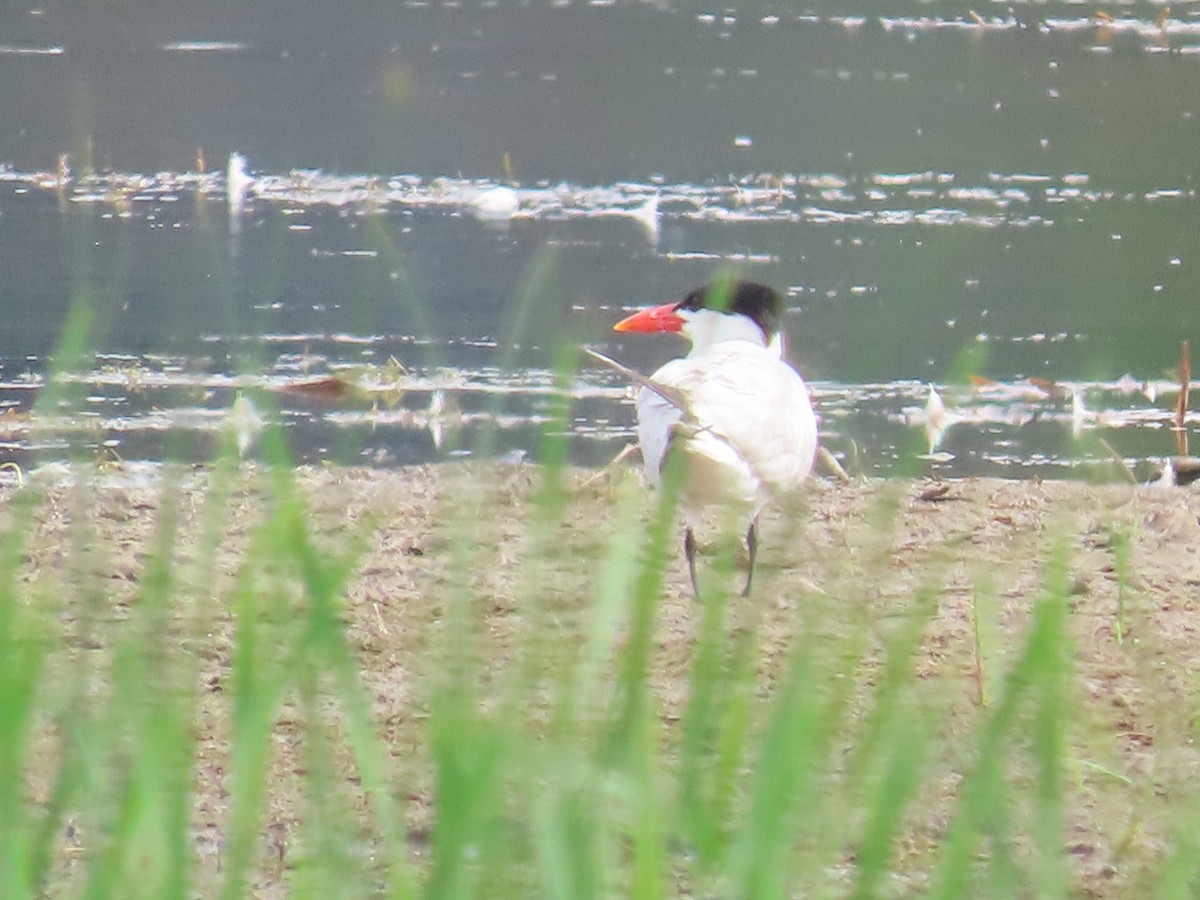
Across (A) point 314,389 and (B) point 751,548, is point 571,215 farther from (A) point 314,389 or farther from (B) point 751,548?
(B) point 751,548

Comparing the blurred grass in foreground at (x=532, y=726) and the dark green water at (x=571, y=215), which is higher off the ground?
the dark green water at (x=571, y=215)

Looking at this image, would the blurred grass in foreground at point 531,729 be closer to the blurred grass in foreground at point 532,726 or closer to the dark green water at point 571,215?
the blurred grass in foreground at point 532,726

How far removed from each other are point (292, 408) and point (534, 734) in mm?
4038

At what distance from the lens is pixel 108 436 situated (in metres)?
5.04

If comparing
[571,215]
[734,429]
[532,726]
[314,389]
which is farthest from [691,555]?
[571,215]

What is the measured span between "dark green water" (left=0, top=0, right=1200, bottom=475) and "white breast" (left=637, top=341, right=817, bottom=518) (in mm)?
236

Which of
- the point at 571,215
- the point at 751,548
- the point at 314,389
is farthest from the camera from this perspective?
the point at 571,215

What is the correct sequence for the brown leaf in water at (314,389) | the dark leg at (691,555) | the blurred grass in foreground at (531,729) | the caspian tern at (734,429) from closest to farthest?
the blurred grass in foreground at (531,729) < the caspian tern at (734,429) < the dark leg at (691,555) < the brown leaf in water at (314,389)

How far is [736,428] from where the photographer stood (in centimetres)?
359

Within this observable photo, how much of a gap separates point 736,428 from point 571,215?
5.02 meters

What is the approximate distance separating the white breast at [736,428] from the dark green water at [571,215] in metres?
0.24

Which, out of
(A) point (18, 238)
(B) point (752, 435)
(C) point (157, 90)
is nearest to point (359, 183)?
(A) point (18, 238)

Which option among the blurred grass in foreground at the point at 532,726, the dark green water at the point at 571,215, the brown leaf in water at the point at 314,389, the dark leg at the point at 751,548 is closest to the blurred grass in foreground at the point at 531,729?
the blurred grass in foreground at the point at 532,726

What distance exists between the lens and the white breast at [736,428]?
11.5ft
